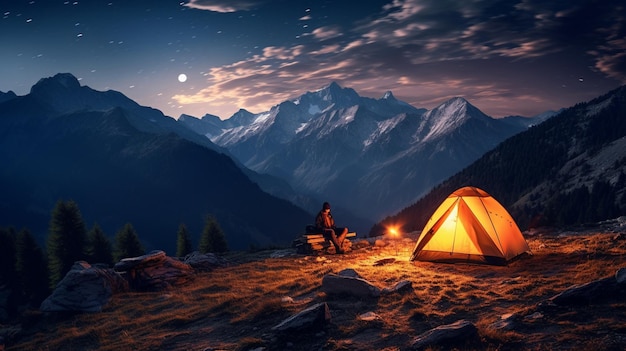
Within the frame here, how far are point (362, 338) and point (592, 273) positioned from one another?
9203 millimetres

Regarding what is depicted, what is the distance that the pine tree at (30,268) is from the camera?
182 feet

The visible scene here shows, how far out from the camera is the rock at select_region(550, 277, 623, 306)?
941 centimetres

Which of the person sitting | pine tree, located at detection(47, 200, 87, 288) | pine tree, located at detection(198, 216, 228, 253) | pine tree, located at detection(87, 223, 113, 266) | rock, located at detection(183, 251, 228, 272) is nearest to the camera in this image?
rock, located at detection(183, 251, 228, 272)

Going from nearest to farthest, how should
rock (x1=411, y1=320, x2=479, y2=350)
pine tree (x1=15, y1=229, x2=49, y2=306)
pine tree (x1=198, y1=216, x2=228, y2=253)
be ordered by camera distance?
rock (x1=411, y1=320, x2=479, y2=350) < pine tree (x1=15, y1=229, x2=49, y2=306) < pine tree (x1=198, y1=216, x2=228, y2=253)

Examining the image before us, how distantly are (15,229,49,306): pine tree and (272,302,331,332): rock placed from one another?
6314 cm

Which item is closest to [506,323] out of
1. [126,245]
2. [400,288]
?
[400,288]

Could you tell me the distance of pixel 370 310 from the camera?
11609 millimetres

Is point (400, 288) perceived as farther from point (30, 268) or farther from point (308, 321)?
point (30, 268)

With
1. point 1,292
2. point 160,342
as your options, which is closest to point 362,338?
point 160,342

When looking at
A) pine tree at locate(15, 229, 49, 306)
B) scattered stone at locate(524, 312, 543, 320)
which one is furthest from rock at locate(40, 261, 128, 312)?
pine tree at locate(15, 229, 49, 306)

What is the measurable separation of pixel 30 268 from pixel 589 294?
70011 millimetres

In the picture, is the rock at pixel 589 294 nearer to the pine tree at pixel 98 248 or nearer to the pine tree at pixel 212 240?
the pine tree at pixel 212 240

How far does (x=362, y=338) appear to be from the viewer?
31.1 ft

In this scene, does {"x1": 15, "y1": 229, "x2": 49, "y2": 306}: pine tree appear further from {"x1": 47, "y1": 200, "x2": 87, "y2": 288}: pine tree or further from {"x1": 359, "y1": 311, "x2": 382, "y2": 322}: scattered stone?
{"x1": 359, "y1": 311, "x2": 382, "y2": 322}: scattered stone
